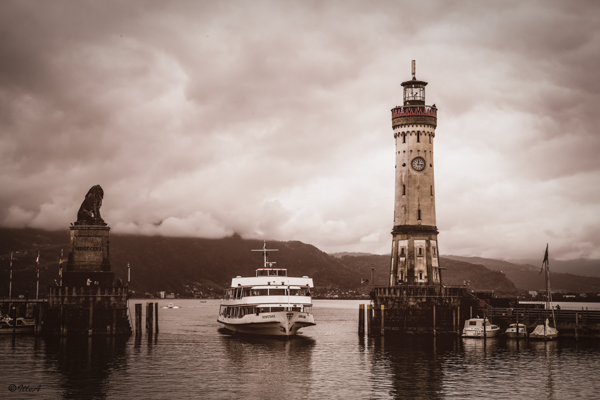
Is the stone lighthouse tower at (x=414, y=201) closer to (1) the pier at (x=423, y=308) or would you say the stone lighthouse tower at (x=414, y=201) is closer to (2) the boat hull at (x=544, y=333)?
(1) the pier at (x=423, y=308)

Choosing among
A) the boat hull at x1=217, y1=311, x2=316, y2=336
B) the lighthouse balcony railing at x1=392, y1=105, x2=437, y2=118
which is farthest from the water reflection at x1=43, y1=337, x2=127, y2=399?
the lighthouse balcony railing at x1=392, y1=105, x2=437, y2=118

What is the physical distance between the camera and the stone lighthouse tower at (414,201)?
281ft

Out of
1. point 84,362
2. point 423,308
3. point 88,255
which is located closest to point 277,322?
point 423,308

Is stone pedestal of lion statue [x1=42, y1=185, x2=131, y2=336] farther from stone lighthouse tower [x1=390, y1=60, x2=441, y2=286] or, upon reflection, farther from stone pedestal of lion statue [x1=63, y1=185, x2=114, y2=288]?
stone lighthouse tower [x1=390, y1=60, x2=441, y2=286]

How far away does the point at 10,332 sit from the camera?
94.5m

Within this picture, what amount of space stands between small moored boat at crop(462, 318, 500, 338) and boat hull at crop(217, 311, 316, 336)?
19.9 metres

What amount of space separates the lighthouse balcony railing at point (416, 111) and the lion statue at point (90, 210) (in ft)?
138

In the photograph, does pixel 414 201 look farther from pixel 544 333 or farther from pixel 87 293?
pixel 87 293

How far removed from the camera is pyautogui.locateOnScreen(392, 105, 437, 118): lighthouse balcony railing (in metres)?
88.2

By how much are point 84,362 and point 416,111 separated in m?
52.3

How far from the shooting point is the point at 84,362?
2459 inches

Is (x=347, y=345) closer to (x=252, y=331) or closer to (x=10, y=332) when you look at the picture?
(x=252, y=331)

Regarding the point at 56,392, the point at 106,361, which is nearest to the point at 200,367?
the point at 106,361

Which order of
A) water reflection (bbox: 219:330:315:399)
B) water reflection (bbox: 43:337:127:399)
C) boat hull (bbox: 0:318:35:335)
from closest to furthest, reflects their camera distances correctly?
water reflection (bbox: 43:337:127:399), water reflection (bbox: 219:330:315:399), boat hull (bbox: 0:318:35:335)
